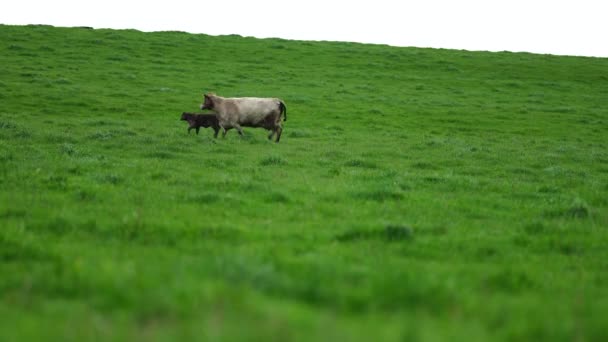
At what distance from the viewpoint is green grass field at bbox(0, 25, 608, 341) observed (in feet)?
14.5

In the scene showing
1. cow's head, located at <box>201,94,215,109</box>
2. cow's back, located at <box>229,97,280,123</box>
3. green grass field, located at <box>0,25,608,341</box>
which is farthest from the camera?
cow's head, located at <box>201,94,215,109</box>

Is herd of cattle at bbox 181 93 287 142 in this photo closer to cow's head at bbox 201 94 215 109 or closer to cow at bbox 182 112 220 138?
cow's head at bbox 201 94 215 109

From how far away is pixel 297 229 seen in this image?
25.8 ft

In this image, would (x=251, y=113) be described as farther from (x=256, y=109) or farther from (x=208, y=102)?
(x=208, y=102)

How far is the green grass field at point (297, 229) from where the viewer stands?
4.42 metres

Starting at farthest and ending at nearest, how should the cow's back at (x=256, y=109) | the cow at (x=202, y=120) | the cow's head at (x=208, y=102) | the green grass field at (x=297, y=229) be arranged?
1. the cow at (x=202, y=120)
2. the cow's head at (x=208, y=102)
3. the cow's back at (x=256, y=109)
4. the green grass field at (x=297, y=229)

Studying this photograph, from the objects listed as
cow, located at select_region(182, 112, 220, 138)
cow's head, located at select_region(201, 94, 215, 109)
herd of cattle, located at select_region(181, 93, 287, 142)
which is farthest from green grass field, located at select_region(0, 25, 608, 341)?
cow's head, located at select_region(201, 94, 215, 109)

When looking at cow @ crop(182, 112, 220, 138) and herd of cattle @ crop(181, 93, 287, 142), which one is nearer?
herd of cattle @ crop(181, 93, 287, 142)

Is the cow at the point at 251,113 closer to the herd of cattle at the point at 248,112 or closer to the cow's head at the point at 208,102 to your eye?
the herd of cattle at the point at 248,112

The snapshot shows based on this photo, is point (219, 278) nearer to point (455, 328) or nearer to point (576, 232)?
point (455, 328)

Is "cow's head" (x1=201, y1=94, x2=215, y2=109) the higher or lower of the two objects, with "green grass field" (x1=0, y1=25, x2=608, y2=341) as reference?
higher

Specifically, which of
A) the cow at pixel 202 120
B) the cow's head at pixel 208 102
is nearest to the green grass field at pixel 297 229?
the cow at pixel 202 120

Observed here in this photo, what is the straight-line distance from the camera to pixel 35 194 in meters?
9.34

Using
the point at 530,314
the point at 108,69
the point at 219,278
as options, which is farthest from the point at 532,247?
the point at 108,69
